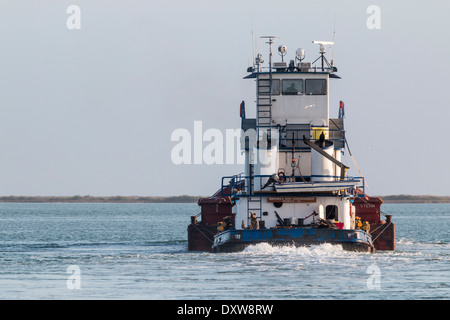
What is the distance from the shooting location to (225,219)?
170ft

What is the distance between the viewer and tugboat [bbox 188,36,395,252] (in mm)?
43250

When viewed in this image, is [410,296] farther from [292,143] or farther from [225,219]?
[225,219]

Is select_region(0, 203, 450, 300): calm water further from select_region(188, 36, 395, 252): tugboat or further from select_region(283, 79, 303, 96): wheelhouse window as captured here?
select_region(283, 79, 303, 96): wheelhouse window

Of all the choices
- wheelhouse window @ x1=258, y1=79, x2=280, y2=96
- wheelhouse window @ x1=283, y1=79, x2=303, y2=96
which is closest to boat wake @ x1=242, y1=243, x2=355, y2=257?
wheelhouse window @ x1=258, y1=79, x2=280, y2=96

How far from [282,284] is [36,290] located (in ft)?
27.4

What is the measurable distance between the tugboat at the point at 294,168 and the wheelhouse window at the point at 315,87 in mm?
19

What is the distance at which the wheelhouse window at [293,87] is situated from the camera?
46750 millimetres

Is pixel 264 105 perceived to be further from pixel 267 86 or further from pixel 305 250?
pixel 305 250

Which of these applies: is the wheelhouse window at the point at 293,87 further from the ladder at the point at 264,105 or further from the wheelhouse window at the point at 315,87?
the ladder at the point at 264,105

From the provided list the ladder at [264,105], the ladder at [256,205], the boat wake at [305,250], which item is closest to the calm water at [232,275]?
the boat wake at [305,250]

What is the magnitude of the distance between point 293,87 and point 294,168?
13.5ft


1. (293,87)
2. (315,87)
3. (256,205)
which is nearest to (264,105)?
(293,87)
